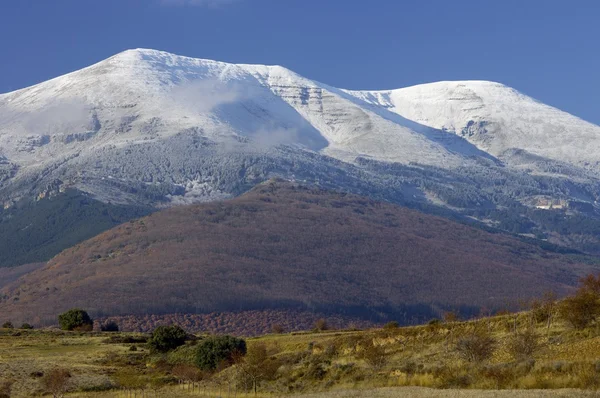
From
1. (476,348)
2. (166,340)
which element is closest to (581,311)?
(476,348)

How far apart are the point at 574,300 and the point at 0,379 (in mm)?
38047

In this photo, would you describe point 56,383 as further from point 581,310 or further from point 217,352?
point 581,310

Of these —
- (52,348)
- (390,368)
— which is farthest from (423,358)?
(52,348)

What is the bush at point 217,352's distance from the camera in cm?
7504

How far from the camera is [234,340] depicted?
7906 cm

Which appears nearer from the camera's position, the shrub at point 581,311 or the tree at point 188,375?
the shrub at point 581,311

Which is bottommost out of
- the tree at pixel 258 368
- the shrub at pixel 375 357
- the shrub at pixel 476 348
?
the tree at pixel 258 368

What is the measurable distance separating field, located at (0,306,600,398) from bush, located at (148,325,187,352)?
1.59m

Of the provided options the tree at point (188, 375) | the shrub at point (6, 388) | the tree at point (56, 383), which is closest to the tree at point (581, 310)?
the tree at point (188, 375)

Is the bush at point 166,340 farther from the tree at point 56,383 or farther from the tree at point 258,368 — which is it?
the tree at point 258,368

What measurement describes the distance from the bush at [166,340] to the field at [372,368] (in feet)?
5.21

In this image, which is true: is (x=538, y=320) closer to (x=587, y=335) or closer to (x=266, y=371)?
(x=587, y=335)

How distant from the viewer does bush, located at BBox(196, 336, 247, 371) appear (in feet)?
246

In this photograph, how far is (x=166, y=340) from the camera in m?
89.9
